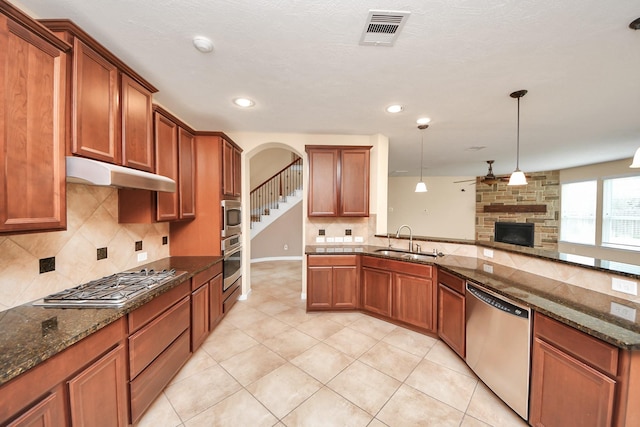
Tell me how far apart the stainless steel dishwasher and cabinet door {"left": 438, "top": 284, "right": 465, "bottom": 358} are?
84 mm

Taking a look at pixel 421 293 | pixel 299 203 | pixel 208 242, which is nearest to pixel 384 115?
pixel 421 293

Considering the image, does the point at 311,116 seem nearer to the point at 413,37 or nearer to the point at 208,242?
the point at 413,37

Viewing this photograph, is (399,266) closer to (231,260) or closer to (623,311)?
(623,311)

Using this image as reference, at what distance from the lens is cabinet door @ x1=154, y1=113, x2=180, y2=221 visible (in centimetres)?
217

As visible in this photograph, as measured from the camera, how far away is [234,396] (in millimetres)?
1789

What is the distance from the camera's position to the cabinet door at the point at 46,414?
2.99 feet

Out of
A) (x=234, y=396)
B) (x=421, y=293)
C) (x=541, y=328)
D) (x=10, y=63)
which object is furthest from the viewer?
(x=421, y=293)

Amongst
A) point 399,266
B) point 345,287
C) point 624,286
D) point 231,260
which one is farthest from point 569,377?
point 231,260

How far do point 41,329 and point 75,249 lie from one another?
83 cm

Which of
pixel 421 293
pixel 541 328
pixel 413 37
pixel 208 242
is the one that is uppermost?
pixel 413 37

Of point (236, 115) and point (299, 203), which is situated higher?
point (236, 115)

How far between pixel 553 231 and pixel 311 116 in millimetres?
7878

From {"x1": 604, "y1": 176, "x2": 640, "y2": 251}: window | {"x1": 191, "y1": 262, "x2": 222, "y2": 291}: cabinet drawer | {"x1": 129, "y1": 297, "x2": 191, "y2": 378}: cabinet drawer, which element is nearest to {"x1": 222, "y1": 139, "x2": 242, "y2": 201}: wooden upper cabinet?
{"x1": 191, "y1": 262, "x2": 222, "y2": 291}: cabinet drawer

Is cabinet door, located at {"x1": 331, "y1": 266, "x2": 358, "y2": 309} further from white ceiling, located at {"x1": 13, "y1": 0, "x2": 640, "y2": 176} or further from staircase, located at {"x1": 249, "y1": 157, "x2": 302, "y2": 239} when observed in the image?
staircase, located at {"x1": 249, "y1": 157, "x2": 302, "y2": 239}
